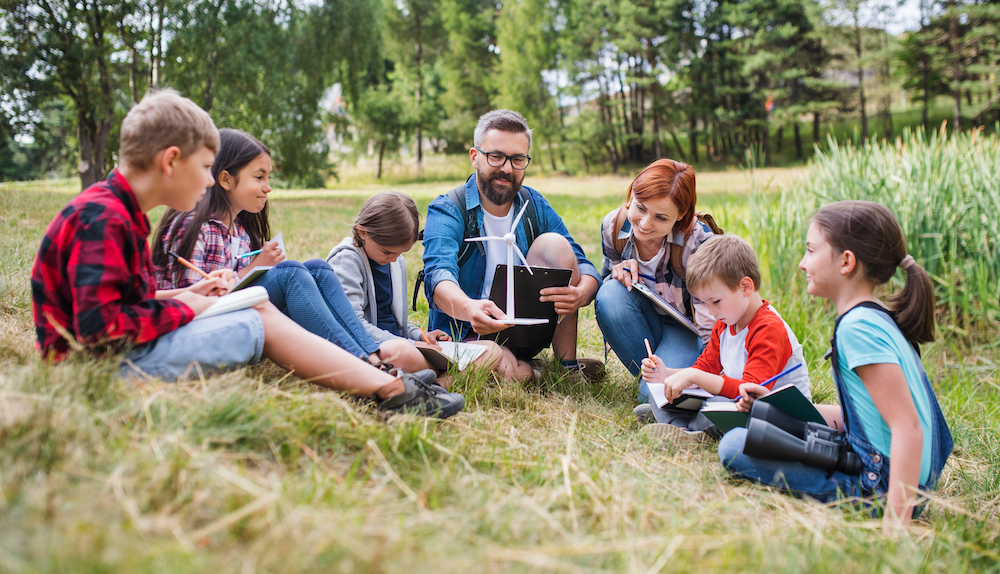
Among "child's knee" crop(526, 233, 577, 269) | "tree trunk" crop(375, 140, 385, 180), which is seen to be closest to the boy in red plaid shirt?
"child's knee" crop(526, 233, 577, 269)

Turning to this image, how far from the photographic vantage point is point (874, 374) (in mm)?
1886

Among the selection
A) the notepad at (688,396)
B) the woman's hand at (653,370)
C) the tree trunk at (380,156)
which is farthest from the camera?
the tree trunk at (380,156)

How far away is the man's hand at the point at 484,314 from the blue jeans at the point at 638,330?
58 centimetres

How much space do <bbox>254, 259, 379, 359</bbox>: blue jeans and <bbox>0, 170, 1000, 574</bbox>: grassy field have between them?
0.23m

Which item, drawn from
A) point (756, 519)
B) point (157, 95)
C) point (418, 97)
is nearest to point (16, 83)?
point (157, 95)

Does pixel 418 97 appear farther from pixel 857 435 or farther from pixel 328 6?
pixel 857 435

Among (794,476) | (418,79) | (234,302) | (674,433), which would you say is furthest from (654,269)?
(418,79)

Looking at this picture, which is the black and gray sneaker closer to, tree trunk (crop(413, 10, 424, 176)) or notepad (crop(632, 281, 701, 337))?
notepad (crop(632, 281, 701, 337))

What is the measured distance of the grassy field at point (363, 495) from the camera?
120cm

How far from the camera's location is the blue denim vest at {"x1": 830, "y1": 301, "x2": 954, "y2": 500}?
198 centimetres

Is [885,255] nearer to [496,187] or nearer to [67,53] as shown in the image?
[496,187]

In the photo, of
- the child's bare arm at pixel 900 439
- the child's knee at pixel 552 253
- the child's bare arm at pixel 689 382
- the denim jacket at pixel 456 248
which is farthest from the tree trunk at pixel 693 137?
the child's bare arm at pixel 900 439

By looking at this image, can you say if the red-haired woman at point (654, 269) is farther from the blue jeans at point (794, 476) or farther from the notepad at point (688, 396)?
the blue jeans at point (794, 476)

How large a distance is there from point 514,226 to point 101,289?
1787 mm
